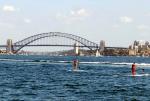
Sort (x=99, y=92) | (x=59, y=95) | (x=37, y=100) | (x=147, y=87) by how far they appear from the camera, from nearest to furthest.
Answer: (x=37, y=100) < (x=59, y=95) < (x=99, y=92) < (x=147, y=87)

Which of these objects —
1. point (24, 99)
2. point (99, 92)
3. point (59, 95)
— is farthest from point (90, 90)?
point (24, 99)

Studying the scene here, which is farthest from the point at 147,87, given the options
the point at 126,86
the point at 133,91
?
the point at 133,91

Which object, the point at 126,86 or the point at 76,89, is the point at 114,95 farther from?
the point at 126,86

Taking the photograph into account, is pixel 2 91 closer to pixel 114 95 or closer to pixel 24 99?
pixel 24 99

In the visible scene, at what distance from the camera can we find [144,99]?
4375 centimetres

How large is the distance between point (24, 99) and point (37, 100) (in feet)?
3.98

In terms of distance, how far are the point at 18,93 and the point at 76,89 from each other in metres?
7.38

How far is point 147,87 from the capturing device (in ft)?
185

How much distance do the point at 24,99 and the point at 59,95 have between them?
4.26m

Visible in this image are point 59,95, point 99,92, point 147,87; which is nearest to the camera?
point 59,95

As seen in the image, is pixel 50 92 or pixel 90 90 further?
Answer: pixel 90 90

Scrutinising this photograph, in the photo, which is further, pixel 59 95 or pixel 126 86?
pixel 126 86

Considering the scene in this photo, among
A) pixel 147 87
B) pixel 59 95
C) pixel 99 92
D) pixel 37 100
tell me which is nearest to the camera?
pixel 37 100

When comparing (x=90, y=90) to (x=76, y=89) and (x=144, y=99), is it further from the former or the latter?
(x=144, y=99)
